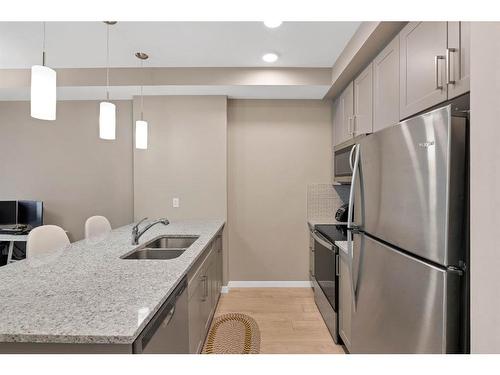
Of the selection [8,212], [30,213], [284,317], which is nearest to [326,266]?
[284,317]

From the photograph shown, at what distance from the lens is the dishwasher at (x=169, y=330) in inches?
37.7

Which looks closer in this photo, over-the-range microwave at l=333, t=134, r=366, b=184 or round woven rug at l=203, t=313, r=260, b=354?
round woven rug at l=203, t=313, r=260, b=354

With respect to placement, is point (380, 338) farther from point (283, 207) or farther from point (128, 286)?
point (283, 207)

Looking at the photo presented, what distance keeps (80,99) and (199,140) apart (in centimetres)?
155

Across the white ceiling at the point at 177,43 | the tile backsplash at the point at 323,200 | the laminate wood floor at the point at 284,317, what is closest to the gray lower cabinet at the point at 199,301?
the laminate wood floor at the point at 284,317

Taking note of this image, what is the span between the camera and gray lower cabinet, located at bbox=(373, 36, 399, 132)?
181cm

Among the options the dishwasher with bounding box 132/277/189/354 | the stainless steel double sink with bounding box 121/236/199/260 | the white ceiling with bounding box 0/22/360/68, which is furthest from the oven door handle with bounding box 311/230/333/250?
the white ceiling with bounding box 0/22/360/68

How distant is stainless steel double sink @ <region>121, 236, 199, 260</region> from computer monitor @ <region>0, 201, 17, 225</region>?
7.46ft

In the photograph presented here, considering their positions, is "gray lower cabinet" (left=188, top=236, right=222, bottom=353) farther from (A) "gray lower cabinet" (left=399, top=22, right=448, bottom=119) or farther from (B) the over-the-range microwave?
(A) "gray lower cabinet" (left=399, top=22, right=448, bottom=119)

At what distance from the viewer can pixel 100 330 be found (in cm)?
83

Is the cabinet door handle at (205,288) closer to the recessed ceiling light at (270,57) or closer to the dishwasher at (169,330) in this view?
the dishwasher at (169,330)

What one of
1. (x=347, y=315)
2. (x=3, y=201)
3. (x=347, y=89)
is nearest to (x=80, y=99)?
(x=3, y=201)

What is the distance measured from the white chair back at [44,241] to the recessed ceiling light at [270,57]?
225 cm

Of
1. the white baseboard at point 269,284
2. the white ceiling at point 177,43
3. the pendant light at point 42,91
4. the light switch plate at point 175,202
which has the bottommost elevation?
the white baseboard at point 269,284
